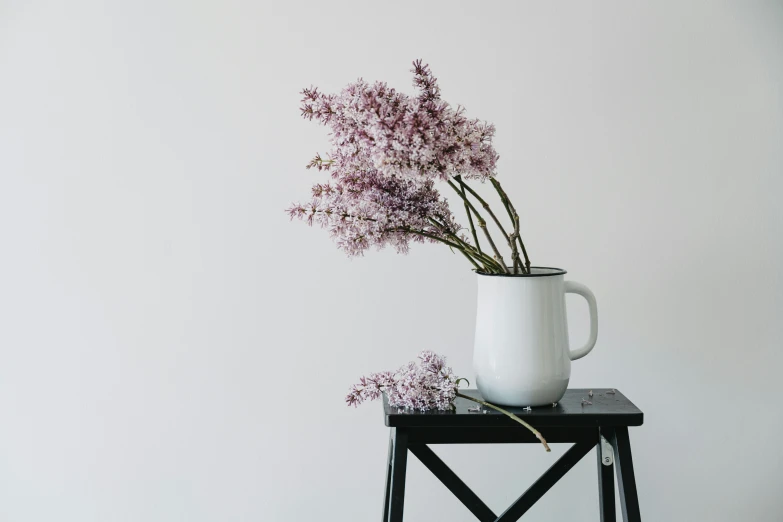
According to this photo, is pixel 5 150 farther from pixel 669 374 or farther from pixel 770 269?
pixel 770 269

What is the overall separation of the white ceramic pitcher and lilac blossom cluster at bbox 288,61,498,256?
13 cm

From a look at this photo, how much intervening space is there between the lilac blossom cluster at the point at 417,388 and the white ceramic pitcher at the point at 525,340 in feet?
0.24

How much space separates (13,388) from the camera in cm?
160

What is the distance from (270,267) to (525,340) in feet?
2.22

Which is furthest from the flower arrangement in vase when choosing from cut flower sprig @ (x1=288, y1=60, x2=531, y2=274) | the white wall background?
the white wall background

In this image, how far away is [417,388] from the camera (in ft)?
3.68

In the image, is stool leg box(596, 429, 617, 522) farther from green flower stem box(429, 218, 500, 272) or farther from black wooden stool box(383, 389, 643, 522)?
green flower stem box(429, 218, 500, 272)

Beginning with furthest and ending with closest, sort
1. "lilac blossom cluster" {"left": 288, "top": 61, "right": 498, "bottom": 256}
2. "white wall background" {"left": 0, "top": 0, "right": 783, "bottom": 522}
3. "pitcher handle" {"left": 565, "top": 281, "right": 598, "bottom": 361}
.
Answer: "white wall background" {"left": 0, "top": 0, "right": 783, "bottom": 522} < "pitcher handle" {"left": 565, "top": 281, "right": 598, "bottom": 361} < "lilac blossom cluster" {"left": 288, "top": 61, "right": 498, "bottom": 256}

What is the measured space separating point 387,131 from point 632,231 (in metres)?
0.83

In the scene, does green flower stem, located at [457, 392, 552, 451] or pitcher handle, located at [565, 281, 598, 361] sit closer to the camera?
green flower stem, located at [457, 392, 552, 451]

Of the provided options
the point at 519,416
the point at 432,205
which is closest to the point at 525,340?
the point at 519,416

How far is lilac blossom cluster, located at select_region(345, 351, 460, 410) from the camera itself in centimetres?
112

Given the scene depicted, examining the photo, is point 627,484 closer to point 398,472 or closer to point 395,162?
point 398,472

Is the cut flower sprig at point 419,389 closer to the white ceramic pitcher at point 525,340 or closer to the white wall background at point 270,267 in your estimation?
the white ceramic pitcher at point 525,340
